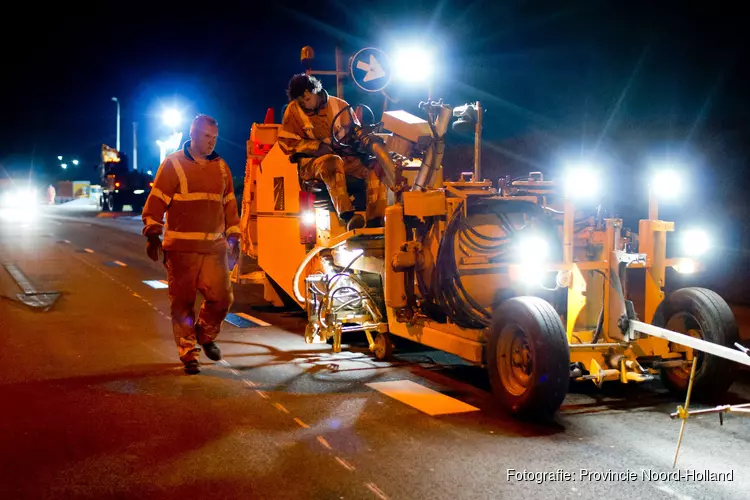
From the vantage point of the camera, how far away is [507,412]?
5.67m

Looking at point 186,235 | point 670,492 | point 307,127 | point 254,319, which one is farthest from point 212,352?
point 670,492

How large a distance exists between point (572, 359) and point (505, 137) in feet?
45.2

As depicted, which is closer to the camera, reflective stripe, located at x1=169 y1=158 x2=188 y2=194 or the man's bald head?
reflective stripe, located at x1=169 y1=158 x2=188 y2=194

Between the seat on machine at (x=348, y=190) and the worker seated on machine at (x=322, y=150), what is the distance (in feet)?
0.40

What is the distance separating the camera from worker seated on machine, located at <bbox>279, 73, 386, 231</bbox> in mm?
7910

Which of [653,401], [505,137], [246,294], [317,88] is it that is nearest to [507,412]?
[653,401]

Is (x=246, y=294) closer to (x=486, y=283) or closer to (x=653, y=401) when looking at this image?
(x=486, y=283)

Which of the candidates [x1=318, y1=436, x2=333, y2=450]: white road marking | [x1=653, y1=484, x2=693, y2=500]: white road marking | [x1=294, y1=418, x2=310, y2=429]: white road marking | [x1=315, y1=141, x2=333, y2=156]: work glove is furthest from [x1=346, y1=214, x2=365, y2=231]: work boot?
[x1=653, y1=484, x2=693, y2=500]: white road marking

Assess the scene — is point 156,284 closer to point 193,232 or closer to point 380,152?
point 193,232

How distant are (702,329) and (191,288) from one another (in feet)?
13.6

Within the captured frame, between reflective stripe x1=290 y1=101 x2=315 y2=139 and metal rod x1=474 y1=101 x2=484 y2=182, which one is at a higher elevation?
reflective stripe x1=290 y1=101 x2=315 y2=139

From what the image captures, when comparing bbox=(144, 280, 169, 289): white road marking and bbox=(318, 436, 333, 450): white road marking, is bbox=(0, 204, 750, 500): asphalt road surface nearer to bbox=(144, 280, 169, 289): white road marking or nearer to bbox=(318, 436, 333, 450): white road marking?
bbox=(318, 436, 333, 450): white road marking

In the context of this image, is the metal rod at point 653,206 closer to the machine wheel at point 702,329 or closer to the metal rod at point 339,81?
the machine wheel at point 702,329

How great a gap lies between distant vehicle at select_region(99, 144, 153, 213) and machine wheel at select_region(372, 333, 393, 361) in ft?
136
